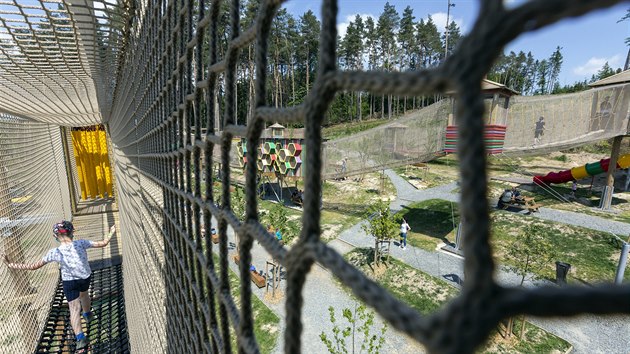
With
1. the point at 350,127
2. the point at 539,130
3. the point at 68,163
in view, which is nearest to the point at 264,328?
the point at 539,130

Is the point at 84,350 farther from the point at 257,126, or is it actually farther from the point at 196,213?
the point at 257,126

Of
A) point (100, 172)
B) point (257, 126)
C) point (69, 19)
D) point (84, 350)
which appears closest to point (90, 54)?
point (69, 19)

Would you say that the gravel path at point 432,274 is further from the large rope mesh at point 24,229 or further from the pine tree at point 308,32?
the pine tree at point 308,32

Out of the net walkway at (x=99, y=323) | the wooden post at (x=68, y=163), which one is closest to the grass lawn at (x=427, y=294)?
the net walkway at (x=99, y=323)

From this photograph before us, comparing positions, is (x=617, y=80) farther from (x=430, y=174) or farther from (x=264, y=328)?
(x=430, y=174)

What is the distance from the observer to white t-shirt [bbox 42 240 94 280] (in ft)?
8.57

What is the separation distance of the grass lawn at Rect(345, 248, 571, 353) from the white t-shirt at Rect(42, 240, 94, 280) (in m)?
3.15

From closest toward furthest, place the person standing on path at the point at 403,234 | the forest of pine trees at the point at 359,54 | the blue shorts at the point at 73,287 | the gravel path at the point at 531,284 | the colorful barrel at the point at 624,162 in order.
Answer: the blue shorts at the point at 73,287
the gravel path at the point at 531,284
the person standing on path at the point at 403,234
the colorful barrel at the point at 624,162
the forest of pine trees at the point at 359,54

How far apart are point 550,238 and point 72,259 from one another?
6.47m

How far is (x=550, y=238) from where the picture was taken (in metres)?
5.75

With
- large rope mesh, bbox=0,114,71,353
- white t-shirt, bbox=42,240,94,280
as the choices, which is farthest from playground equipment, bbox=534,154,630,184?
large rope mesh, bbox=0,114,71,353

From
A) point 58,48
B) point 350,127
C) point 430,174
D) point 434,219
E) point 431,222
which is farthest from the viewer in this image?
point 350,127

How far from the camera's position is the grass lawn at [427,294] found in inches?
135

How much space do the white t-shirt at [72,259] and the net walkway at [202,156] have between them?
338 mm
